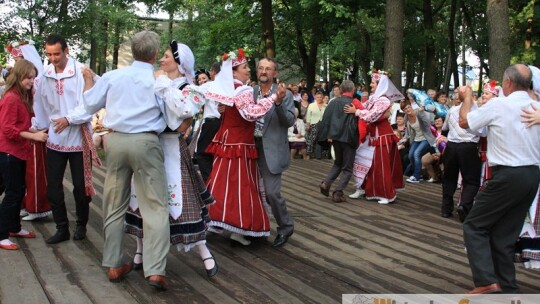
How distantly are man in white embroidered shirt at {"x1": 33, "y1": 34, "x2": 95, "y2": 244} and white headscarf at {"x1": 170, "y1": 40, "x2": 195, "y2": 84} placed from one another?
51.2 inches

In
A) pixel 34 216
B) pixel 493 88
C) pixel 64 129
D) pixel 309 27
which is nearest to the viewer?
pixel 64 129

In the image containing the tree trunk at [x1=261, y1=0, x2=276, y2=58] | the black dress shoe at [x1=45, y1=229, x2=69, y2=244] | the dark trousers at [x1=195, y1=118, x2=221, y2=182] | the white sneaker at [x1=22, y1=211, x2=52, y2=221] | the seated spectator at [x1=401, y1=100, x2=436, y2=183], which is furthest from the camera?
the tree trunk at [x1=261, y1=0, x2=276, y2=58]

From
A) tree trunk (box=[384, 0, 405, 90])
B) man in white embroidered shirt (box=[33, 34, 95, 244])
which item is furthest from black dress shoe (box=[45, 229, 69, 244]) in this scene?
tree trunk (box=[384, 0, 405, 90])

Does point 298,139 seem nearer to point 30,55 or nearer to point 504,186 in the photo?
point 30,55

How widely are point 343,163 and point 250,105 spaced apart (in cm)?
446

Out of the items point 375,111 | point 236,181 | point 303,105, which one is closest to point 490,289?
point 236,181

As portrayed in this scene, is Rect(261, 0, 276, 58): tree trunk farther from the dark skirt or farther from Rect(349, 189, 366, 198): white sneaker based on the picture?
the dark skirt

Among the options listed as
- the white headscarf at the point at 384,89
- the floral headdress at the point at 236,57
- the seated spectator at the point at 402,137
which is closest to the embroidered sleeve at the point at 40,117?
the floral headdress at the point at 236,57

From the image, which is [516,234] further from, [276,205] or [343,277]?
[276,205]

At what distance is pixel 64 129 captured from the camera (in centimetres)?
653

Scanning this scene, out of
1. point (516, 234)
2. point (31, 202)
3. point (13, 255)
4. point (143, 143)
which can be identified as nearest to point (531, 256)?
point (516, 234)

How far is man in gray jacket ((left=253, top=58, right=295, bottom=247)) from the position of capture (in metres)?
6.81

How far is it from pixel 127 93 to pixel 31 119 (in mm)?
2104

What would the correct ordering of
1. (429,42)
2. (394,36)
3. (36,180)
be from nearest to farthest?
(36,180)
(394,36)
(429,42)
